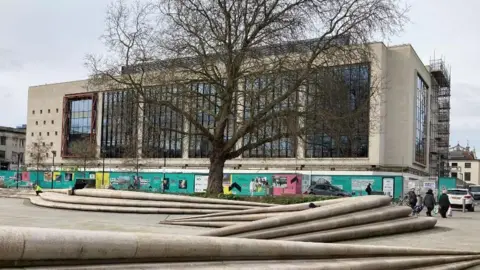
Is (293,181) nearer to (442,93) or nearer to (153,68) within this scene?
(153,68)

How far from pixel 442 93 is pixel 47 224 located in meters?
73.6

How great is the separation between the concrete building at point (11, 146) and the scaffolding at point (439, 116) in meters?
75.4

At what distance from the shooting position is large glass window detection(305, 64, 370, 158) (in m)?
19.5

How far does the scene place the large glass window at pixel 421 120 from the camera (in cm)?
6209

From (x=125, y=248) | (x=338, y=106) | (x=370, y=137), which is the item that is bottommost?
(x=125, y=248)

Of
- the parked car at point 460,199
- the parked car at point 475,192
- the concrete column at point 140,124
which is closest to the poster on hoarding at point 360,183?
the parked car at point 460,199

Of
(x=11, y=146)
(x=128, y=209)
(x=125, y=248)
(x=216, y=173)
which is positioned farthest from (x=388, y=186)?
(x=11, y=146)

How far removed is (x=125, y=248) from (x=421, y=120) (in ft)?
211

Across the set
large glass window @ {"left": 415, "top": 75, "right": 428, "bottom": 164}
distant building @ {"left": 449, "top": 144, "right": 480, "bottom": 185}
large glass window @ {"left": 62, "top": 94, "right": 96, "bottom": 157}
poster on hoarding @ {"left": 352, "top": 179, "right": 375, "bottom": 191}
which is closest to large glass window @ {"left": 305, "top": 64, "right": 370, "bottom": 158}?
poster on hoarding @ {"left": 352, "top": 179, "right": 375, "bottom": 191}

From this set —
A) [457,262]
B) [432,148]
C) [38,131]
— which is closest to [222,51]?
[457,262]

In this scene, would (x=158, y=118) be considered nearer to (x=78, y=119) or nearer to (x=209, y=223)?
(x=209, y=223)

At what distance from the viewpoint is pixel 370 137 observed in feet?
143

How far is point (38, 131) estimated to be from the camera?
8688cm

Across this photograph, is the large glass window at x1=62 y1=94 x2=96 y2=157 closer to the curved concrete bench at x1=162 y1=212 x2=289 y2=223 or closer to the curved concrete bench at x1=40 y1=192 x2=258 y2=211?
the curved concrete bench at x1=40 y1=192 x2=258 y2=211
